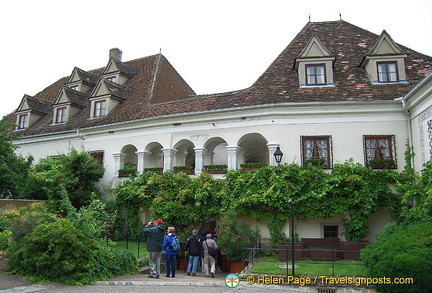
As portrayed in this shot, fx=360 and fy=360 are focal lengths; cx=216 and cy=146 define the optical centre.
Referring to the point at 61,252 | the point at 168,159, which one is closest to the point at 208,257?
the point at 61,252

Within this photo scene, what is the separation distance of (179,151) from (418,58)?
14684mm

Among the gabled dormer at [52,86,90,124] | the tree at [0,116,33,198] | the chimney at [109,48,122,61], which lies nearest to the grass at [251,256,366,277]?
the tree at [0,116,33,198]

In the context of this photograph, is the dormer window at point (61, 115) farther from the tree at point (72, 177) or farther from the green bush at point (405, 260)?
the green bush at point (405, 260)

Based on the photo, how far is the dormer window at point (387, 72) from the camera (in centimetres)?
1853

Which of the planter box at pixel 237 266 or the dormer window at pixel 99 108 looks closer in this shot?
the planter box at pixel 237 266

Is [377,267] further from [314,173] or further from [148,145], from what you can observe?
[148,145]

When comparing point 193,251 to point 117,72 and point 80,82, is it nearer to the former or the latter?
point 117,72

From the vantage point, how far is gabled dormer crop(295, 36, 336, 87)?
61.7 feet

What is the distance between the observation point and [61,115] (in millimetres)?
26891

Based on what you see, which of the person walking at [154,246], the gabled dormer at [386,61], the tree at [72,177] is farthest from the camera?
the tree at [72,177]

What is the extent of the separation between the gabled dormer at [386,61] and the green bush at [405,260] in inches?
385

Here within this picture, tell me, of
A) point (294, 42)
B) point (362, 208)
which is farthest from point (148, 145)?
point (362, 208)

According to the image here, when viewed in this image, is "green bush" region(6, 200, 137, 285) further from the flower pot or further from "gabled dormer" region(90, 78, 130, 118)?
"gabled dormer" region(90, 78, 130, 118)

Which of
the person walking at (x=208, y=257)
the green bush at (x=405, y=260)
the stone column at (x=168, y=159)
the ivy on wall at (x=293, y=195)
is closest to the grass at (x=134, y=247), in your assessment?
the ivy on wall at (x=293, y=195)
